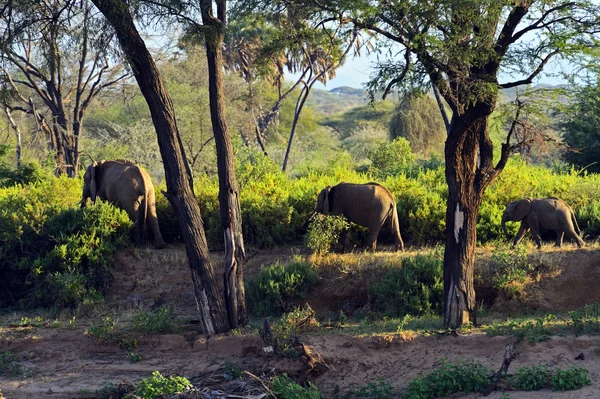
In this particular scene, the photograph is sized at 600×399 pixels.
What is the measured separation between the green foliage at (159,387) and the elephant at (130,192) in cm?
621

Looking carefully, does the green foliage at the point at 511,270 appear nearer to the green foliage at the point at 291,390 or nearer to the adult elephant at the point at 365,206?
the adult elephant at the point at 365,206

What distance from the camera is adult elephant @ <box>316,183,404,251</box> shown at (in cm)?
1316

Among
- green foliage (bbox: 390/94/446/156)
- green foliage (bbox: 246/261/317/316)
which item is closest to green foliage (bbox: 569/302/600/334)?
green foliage (bbox: 246/261/317/316)

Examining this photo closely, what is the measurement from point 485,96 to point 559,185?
24.5 ft

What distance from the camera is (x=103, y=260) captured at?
13.3 meters

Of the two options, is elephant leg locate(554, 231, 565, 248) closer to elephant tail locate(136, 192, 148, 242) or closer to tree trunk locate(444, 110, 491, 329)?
tree trunk locate(444, 110, 491, 329)

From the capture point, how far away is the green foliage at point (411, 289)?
442 inches

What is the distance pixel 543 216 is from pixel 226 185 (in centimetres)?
587

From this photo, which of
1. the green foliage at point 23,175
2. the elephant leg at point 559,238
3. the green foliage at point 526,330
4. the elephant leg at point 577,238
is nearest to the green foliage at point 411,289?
the green foliage at point 526,330

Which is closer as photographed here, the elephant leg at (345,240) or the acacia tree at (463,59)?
the acacia tree at (463,59)

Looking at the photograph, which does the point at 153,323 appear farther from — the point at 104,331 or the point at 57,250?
the point at 57,250

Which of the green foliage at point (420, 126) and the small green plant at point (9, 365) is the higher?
the green foliage at point (420, 126)

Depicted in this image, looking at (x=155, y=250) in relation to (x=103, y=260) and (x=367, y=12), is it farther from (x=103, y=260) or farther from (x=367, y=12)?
(x=367, y=12)

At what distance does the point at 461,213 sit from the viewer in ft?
31.7
